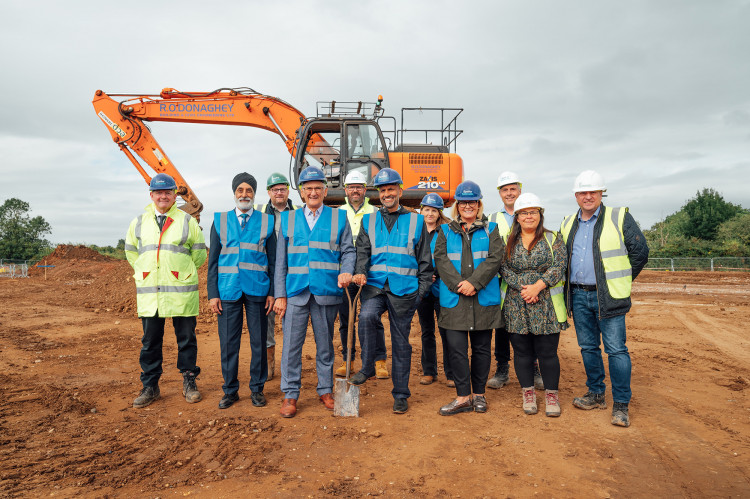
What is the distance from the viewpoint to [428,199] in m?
5.05

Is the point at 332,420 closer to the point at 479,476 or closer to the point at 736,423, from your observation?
the point at 479,476

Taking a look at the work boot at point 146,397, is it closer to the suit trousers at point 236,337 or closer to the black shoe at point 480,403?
the suit trousers at point 236,337

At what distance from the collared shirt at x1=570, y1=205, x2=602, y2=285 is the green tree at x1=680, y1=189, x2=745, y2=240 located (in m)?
36.0

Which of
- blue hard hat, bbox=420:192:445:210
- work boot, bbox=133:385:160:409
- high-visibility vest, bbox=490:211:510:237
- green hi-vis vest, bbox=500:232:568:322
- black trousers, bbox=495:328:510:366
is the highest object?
blue hard hat, bbox=420:192:445:210

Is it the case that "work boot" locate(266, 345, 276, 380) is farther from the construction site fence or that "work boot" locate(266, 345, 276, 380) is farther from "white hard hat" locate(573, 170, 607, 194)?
the construction site fence

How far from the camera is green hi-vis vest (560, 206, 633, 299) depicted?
4.14 metres

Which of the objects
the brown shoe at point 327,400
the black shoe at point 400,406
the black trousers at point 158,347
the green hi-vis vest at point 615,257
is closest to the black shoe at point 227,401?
the black trousers at point 158,347

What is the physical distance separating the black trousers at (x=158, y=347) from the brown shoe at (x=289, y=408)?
1.15m

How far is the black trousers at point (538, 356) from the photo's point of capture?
4344mm

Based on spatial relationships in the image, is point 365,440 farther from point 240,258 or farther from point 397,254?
point 240,258

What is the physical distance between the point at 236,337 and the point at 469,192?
105 inches

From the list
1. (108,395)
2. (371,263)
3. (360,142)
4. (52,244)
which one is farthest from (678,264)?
(52,244)

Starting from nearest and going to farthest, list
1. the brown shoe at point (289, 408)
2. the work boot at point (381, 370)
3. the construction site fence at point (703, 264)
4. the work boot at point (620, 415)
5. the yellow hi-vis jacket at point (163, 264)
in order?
the work boot at point (620, 415) < the brown shoe at point (289, 408) < the yellow hi-vis jacket at point (163, 264) < the work boot at point (381, 370) < the construction site fence at point (703, 264)

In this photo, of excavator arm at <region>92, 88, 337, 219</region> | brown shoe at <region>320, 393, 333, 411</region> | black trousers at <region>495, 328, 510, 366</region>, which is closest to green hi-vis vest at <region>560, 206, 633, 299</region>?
black trousers at <region>495, 328, 510, 366</region>
